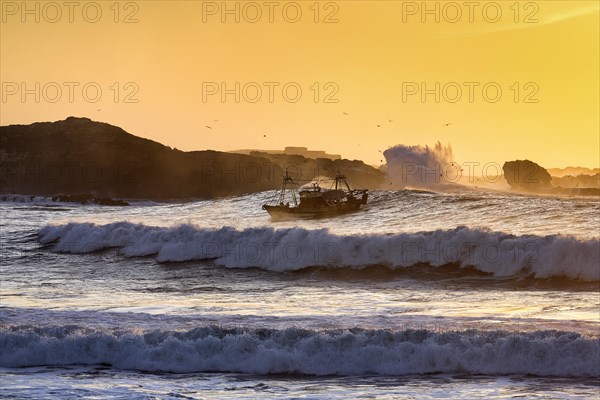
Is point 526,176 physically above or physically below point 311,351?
above

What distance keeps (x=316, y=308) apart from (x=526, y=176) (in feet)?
305

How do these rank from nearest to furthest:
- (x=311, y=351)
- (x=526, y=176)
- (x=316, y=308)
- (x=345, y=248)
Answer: (x=311, y=351)
(x=316, y=308)
(x=345, y=248)
(x=526, y=176)

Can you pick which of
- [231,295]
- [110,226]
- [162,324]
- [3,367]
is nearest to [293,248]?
[231,295]

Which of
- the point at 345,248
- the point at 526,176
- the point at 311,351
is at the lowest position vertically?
the point at 311,351

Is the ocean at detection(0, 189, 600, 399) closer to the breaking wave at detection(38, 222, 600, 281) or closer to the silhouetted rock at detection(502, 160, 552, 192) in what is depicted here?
the breaking wave at detection(38, 222, 600, 281)

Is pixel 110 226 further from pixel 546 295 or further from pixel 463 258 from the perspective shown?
pixel 546 295

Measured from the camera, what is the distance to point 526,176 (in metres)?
115

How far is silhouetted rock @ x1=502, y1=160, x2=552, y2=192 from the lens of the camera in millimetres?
107731

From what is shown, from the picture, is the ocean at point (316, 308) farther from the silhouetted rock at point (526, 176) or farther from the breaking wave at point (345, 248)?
the silhouetted rock at point (526, 176)

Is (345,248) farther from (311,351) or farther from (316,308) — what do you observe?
(311,351)

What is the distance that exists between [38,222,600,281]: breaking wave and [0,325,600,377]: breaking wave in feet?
45.9

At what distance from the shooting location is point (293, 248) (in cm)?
4128

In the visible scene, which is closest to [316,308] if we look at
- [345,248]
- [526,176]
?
[345,248]

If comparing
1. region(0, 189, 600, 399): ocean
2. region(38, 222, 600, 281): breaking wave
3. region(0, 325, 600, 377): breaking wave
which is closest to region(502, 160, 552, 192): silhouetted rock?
region(0, 189, 600, 399): ocean
